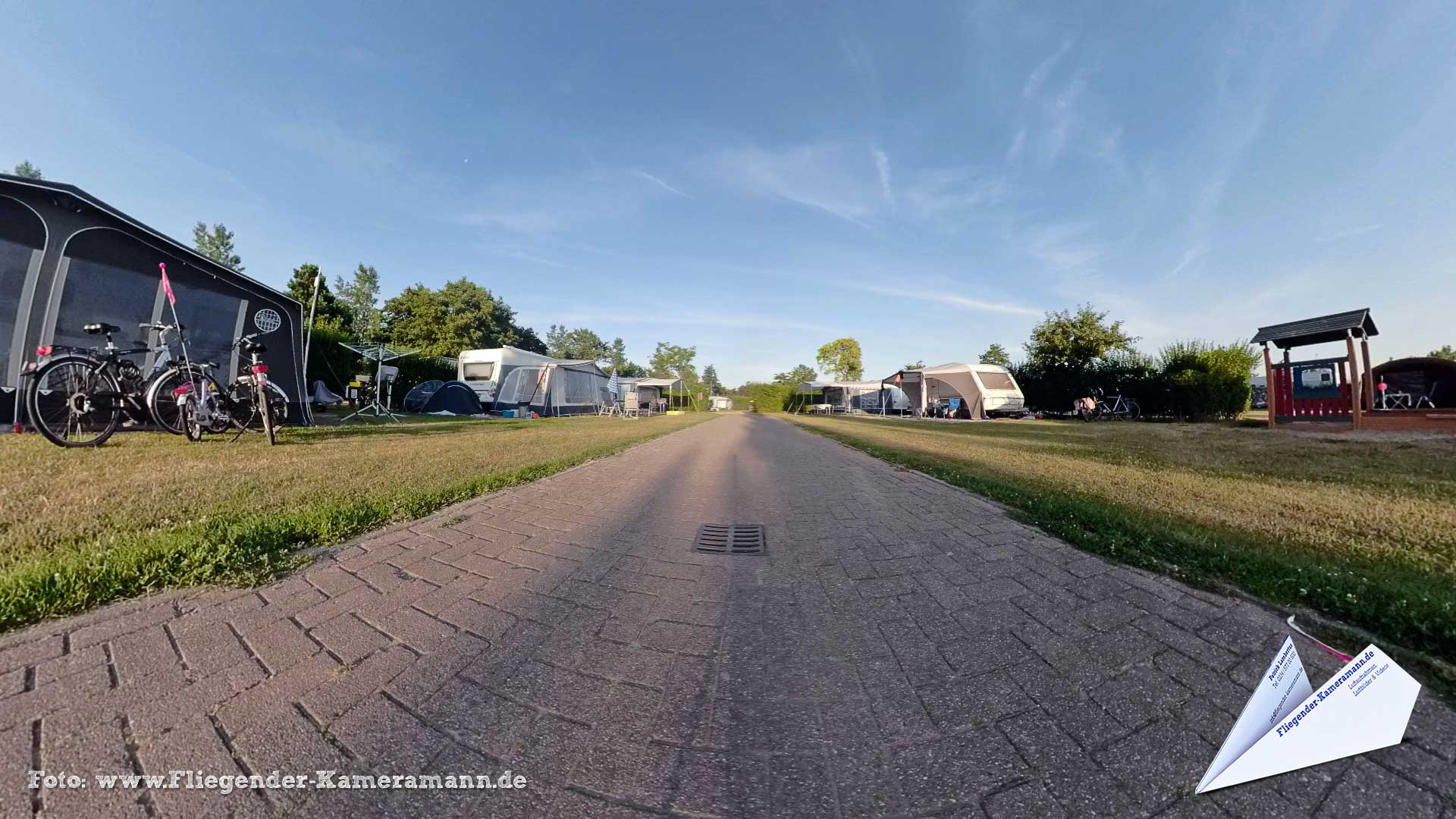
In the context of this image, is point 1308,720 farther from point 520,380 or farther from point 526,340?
point 526,340

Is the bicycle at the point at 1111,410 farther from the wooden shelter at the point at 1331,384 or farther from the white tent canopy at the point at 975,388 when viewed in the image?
the wooden shelter at the point at 1331,384

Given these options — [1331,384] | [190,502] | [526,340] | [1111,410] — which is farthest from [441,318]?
[1331,384]

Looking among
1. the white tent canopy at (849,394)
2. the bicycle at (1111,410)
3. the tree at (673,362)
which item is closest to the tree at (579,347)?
the tree at (673,362)

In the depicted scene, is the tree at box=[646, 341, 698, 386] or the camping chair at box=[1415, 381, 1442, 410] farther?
the tree at box=[646, 341, 698, 386]

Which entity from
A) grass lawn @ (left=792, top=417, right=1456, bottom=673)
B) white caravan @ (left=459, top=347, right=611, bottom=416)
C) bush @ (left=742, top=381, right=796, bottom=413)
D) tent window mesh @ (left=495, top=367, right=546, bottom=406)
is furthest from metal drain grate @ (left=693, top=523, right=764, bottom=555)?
bush @ (left=742, top=381, right=796, bottom=413)

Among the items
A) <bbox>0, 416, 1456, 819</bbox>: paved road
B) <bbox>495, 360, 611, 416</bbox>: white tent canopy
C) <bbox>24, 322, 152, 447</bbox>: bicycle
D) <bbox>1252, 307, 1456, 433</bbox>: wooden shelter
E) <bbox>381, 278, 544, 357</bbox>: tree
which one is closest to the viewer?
<bbox>0, 416, 1456, 819</bbox>: paved road

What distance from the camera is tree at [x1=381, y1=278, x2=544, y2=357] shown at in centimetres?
3794

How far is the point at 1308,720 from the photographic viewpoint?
130 centimetres

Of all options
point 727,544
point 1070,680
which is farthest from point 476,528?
point 1070,680

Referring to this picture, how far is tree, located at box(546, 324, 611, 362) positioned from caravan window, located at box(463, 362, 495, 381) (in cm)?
6056

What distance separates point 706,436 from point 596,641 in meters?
11.0

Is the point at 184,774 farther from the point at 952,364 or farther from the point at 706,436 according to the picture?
the point at 952,364

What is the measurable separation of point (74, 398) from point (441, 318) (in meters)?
37.5

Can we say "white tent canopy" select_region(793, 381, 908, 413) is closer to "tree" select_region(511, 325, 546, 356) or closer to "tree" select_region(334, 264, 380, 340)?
"tree" select_region(511, 325, 546, 356)
